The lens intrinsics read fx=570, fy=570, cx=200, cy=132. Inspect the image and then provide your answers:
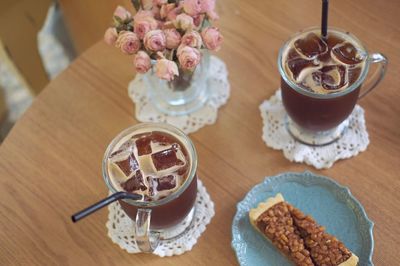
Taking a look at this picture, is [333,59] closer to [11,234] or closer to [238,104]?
[238,104]

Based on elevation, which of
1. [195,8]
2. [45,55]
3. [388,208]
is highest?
[195,8]

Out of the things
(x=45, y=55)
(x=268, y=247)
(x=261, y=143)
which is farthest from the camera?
(x=45, y=55)

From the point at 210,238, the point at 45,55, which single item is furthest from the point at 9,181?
the point at 45,55

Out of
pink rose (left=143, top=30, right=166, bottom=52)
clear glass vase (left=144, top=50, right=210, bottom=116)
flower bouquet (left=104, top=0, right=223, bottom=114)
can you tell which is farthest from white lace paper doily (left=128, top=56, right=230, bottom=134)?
pink rose (left=143, top=30, right=166, bottom=52)

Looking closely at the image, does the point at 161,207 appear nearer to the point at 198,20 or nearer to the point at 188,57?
the point at 188,57

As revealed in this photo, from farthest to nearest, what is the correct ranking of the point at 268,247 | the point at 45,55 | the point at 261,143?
the point at 45,55, the point at 261,143, the point at 268,247

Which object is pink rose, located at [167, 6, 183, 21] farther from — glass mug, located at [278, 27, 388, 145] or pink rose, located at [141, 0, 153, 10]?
glass mug, located at [278, 27, 388, 145]

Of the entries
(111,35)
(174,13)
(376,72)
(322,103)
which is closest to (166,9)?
(174,13)

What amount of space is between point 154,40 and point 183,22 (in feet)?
0.22

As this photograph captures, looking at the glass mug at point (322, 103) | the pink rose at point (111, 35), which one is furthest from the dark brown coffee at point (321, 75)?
the pink rose at point (111, 35)

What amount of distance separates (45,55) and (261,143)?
1459 millimetres

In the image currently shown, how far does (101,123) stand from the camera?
50.1 inches

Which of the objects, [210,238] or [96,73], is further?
[96,73]

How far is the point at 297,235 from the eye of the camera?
104 centimetres
